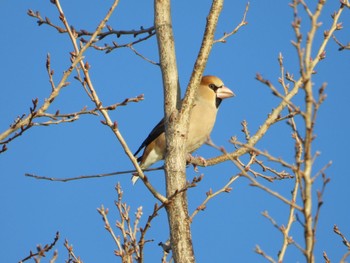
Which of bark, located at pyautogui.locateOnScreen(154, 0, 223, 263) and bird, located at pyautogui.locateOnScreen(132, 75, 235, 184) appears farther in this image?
bird, located at pyautogui.locateOnScreen(132, 75, 235, 184)

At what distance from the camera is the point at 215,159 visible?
5.04 meters

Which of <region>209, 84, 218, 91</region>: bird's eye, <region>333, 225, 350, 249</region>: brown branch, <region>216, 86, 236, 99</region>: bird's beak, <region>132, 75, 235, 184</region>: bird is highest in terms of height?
<region>209, 84, 218, 91</region>: bird's eye

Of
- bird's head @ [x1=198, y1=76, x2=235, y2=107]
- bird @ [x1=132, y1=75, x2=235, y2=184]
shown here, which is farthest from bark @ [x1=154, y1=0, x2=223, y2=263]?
bird's head @ [x1=198, y1=76, x2=235, y2=107]

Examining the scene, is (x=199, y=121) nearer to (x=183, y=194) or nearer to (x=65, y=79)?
(x=183, y=194)

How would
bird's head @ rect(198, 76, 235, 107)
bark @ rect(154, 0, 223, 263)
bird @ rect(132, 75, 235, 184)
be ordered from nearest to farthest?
1. bark @ rect(154, 0, 223, 263)
2. bird @ rect(132, 75, 235, 184)
3. bird's head @ rect(198, 76, 235, 107)

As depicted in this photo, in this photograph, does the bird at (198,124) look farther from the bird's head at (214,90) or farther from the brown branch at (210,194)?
the brown branch at (210,194)

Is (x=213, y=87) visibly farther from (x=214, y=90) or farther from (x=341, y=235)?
(x=341, y=235)

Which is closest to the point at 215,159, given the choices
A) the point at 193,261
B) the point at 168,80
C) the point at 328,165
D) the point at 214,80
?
the point at 168,80

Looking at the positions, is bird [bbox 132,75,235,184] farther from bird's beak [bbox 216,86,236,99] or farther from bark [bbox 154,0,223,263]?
bark [bbox 154,0,223,263]

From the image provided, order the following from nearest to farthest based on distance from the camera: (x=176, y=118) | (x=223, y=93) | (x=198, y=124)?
(x=176, y=118), (x=198, y=124), (x=223, y=93)

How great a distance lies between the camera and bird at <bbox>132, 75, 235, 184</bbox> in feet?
23.7

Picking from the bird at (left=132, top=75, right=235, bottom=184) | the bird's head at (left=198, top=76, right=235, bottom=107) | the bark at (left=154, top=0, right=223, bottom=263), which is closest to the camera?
the bark at (left=154, top=0, right=223, bottom=263)

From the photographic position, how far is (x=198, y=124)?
727 cm

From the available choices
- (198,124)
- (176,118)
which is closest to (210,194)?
(176,118)
